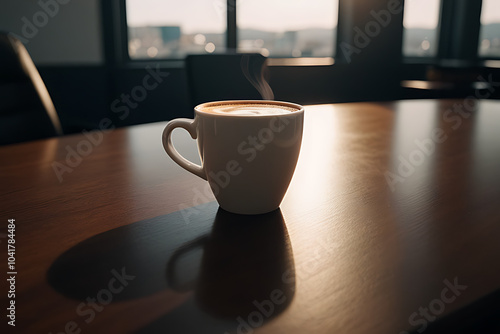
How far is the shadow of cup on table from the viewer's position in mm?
282

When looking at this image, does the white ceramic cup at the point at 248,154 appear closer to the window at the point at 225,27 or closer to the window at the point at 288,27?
the window at the point at 225,27

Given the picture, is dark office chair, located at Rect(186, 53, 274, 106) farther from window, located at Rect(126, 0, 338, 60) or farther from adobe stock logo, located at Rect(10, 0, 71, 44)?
window, located at Rect(126, 0, 338, 60)

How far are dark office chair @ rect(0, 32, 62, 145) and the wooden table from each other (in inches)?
18.0

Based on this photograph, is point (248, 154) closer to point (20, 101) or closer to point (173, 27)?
point (20, 101)

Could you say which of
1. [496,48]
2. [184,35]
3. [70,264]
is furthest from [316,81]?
[70,264]

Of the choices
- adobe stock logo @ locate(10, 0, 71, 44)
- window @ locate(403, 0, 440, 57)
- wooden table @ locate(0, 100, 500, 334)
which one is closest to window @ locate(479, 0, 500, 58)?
window @ locate(403, 0, 440, 57)

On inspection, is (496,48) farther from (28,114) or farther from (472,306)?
(472,306)

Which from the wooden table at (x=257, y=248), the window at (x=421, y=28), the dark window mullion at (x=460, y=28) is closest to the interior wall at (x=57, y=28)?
the wooden table at (x=257, y=248)

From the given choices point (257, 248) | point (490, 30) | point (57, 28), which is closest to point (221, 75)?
point (257, 248)

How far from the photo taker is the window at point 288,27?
3.12m

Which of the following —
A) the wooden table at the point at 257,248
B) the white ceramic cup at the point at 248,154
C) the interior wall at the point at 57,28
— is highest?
the interior wall at the point at 57,28

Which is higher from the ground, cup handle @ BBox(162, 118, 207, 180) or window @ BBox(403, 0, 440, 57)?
window @ BBox(403, 0, 440, 57)

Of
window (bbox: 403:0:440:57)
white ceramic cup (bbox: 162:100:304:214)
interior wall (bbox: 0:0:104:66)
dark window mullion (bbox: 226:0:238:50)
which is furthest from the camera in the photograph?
window (bbox: 403:0:440:57)

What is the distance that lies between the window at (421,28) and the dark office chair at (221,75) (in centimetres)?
288
